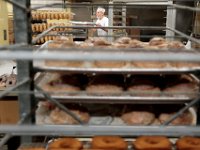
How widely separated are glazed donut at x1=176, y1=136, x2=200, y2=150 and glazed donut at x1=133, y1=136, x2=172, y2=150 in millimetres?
42

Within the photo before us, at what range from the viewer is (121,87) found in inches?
56.1

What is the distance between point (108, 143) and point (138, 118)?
0.19m

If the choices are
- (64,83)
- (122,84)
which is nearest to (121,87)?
(122,84)

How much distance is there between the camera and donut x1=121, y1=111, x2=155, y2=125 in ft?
4.58

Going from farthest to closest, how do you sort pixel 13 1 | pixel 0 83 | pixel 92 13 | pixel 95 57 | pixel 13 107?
pixel 92 13 → pixel 0 83 → pixel 13 107 → pixel 13 1 → pixel 95 57

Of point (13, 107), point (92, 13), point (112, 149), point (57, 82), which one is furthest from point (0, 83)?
point (92, 13)

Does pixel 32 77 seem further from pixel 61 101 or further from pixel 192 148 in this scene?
pixel 192 148

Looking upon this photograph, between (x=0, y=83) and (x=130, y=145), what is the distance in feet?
6.49

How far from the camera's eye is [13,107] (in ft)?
9.20

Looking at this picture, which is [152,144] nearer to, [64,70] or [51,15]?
[64,70]

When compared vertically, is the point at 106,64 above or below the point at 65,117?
above

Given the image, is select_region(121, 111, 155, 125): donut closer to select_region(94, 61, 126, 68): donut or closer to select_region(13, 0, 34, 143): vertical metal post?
select_region(94, 61, 126, 68): donut

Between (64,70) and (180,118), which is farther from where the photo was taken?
(180,118)

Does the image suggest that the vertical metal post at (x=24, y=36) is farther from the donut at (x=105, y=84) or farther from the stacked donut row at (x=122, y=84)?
the donut at (x=105, y=84)
